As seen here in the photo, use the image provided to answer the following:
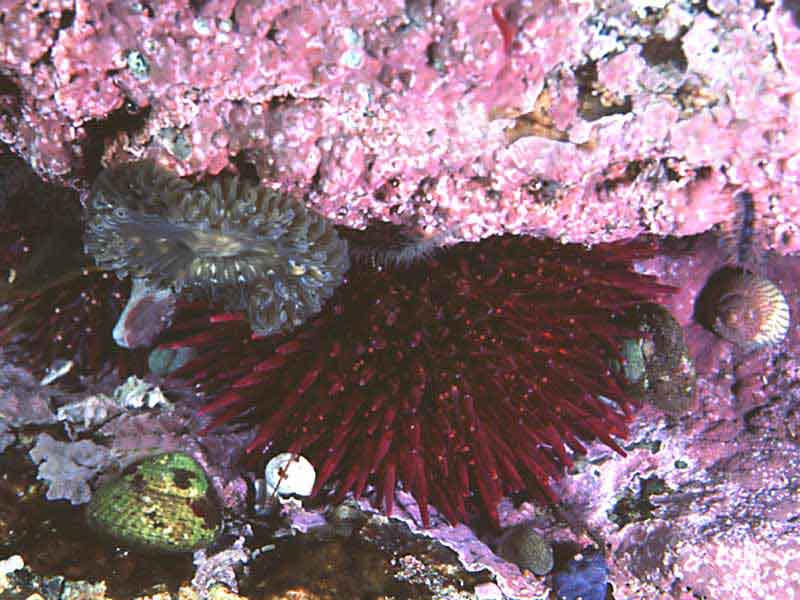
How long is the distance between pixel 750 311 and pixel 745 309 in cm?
3

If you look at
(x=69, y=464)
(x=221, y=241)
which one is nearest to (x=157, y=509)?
(x=69, y=464)

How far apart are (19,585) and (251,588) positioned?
0.70 metres

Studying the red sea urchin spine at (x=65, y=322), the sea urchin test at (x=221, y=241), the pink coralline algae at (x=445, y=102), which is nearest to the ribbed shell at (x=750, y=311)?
the pink coralline algae at (x=445, y=102)

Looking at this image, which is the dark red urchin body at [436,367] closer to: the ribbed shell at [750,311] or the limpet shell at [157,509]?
the limpet shell at [157,509]

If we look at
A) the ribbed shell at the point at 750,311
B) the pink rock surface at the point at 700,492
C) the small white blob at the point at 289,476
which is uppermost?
the ribbed shell at the point at 750,311

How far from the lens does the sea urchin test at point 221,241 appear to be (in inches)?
72.7

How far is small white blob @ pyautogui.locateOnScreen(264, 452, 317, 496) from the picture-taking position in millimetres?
2432

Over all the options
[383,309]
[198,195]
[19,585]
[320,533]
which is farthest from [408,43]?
[19,585]

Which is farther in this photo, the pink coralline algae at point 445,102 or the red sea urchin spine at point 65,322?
the red sea urchin spine at point 65,322

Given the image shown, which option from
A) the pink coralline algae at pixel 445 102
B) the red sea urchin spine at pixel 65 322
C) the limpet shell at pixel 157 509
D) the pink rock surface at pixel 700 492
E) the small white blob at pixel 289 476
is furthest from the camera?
the red sea urchin spine at pixel 65 322

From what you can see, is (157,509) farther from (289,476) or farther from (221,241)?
(221,241)

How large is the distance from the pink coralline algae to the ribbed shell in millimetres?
1070

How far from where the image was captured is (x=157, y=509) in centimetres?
221

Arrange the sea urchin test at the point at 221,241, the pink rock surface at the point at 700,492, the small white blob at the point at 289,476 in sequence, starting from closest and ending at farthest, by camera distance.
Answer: the sea urchin test at the point at 221,241 < the small white blob at the point at 289,476 < the pink rock surface at the point at 700,492
